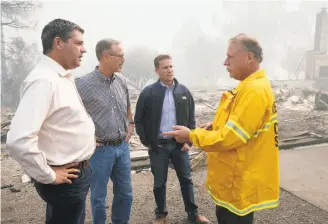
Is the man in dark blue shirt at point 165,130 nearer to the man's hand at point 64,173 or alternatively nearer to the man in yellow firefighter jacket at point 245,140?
the man in yellow firefighter jacket at point 245,140

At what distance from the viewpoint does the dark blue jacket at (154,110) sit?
13.0 feet

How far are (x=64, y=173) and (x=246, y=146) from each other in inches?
58.9

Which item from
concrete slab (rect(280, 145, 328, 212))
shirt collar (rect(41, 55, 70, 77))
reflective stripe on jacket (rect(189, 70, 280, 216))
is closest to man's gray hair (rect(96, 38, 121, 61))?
shirt collar (rect(41, 55, 70, 77))

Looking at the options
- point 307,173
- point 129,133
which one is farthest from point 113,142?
point 307,173

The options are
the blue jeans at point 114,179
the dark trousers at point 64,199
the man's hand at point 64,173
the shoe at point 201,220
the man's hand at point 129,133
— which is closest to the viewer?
the man's hand at point 64,173

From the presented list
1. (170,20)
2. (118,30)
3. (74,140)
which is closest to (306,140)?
(74,140)

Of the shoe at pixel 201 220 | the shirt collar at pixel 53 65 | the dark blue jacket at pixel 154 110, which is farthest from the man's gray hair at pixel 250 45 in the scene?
the shoe at pixel 201 220

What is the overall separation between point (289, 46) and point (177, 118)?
68.1 metres

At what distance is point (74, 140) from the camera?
227cm

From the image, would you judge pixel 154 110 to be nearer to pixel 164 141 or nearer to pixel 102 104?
pixel 164 141

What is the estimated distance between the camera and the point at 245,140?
7.51 feet

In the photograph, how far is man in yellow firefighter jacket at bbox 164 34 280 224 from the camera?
2289 mm

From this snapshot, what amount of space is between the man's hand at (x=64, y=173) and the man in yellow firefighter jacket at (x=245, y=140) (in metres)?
1.05

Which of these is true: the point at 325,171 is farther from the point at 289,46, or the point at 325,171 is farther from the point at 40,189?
the point at 289,46
